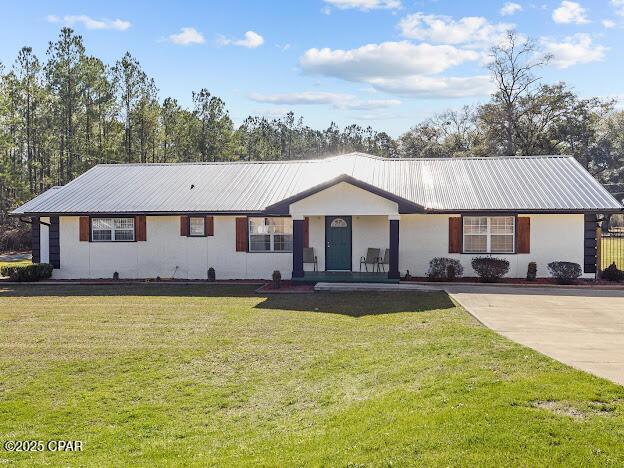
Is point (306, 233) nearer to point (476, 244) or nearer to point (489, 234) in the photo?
point (476, 244)

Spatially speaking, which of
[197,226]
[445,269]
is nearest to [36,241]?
[197,226]

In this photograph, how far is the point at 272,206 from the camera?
18.7 m

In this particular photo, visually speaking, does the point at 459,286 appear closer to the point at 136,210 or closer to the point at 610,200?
the point at 610,200

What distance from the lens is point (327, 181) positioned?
59.5 ft

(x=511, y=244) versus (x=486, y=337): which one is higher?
(x=511, y=244)

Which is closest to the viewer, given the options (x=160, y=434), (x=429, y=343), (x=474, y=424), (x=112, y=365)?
(x=474, y=424)

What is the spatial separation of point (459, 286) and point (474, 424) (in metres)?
12.3

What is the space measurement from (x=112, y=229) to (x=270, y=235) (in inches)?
246

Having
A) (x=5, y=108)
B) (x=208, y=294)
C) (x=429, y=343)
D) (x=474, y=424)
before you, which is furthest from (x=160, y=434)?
(x=5, y=108)

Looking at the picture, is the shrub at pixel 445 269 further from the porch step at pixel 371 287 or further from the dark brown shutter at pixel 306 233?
the dark brown shutter at pixel 306 233

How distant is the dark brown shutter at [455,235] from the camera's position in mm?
19141

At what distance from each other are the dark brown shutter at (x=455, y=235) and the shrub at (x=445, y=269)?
0.45 meters

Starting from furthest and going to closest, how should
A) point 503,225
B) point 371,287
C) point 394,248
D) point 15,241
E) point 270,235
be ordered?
point 15,241 → point 270,235 → point 503,225 → point 394,248 → point 371,287

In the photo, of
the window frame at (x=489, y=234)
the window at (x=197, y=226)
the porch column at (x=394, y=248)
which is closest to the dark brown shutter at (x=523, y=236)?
the window frame at (x=489, y=234)
